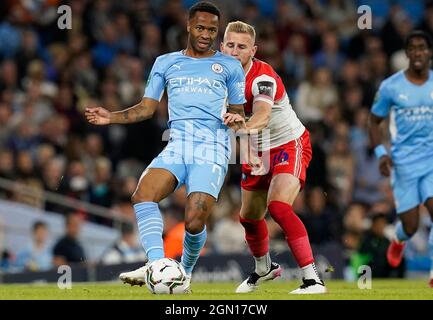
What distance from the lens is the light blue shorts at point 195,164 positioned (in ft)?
33.0

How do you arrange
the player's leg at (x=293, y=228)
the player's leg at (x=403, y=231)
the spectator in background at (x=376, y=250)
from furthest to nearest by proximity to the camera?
the spectator in background at (x=376, y=250), the player's leg at (x=403, y=231), the player's leg at (x=293, y=228)

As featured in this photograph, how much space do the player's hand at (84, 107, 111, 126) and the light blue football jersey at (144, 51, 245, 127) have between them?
0.57 metres

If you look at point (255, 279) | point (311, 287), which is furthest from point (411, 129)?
point (311, 287)

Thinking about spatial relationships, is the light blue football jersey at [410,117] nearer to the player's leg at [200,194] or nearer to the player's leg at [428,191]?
the player's leg at [428,191]

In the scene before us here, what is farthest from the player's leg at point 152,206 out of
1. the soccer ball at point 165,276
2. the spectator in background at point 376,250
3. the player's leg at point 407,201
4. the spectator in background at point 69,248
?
the spectator in background at point 376,250

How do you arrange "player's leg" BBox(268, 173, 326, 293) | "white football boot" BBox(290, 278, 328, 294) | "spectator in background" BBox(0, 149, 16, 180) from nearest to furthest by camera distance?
"white football boot" BBox(290, 278, 328, 294)
"player's leg" BBox(268, 173, 326, 293)
"spectator in background" BBox(0, 149, 16, 180)

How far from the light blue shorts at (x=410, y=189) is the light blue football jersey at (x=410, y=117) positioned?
0.10 meters

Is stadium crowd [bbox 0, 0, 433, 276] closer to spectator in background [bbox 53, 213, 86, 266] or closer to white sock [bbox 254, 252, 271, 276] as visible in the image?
spectator in background [bbox 53, 213, 86, 266]

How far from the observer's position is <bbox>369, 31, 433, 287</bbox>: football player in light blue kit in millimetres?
13133

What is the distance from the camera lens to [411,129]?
43.5 feet

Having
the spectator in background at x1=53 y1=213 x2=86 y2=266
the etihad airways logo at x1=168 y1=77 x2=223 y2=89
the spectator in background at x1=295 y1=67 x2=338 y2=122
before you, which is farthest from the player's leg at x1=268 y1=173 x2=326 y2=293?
the spectator in background at x1=295 y1=67 x2=338 y2=122

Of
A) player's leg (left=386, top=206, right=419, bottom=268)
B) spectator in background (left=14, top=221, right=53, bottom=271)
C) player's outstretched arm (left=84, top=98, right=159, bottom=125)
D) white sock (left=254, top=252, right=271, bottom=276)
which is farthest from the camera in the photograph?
spectator in background (left=14, top=221, right=53, bottom=271)

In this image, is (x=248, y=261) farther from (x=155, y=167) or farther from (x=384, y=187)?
(x=155, y=167)
